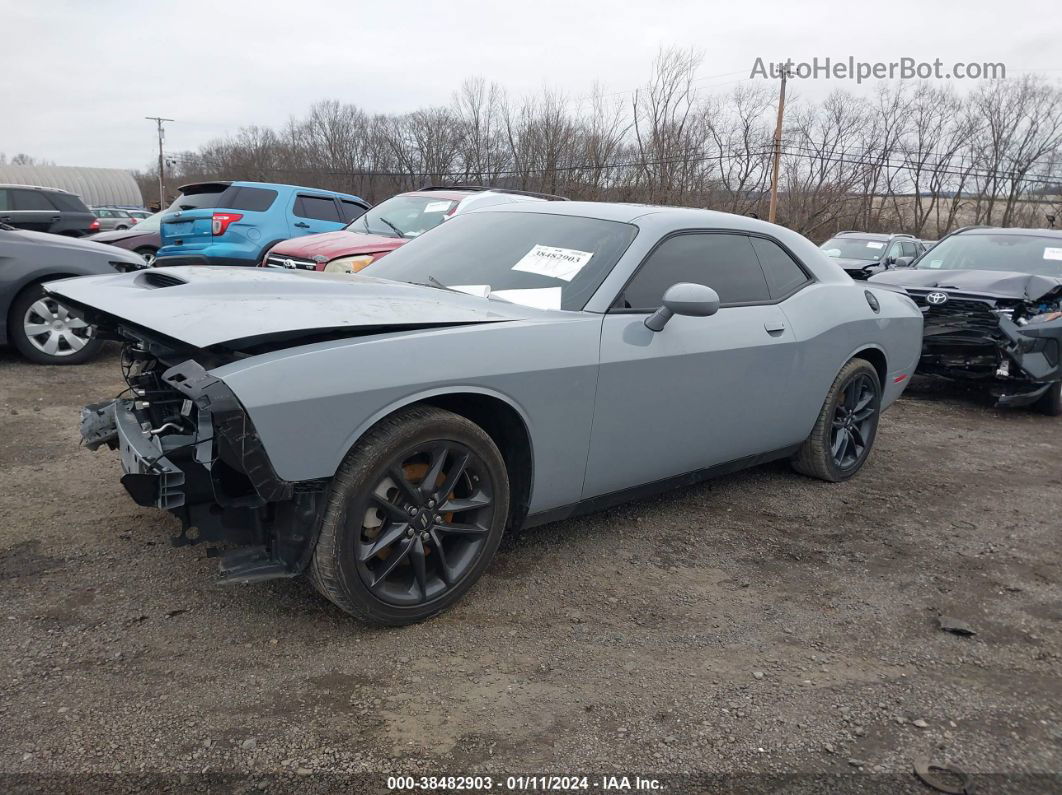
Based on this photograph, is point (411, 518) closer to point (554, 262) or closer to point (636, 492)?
point (636, 492)

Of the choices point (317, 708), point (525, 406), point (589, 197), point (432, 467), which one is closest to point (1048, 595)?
point (525, 406)

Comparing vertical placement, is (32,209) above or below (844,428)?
above

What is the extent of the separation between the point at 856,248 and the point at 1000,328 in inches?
344

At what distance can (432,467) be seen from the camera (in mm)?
2719

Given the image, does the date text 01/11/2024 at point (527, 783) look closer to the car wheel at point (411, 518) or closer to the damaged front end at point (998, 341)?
the car wheel at point (411, 518)

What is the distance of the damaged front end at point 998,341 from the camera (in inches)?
256

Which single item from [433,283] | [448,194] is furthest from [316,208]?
[433,283]

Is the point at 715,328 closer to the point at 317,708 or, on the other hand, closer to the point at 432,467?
the point at 432,467

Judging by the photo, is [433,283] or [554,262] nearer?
[554,262]

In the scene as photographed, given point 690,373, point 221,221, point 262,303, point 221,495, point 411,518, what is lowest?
point 411,518

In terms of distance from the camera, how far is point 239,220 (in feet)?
31.7

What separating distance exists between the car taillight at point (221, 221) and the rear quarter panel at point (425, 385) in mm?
7706

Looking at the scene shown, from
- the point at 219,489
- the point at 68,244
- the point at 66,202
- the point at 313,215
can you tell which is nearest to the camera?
the point at 219,489

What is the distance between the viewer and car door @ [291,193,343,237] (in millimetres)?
10211
